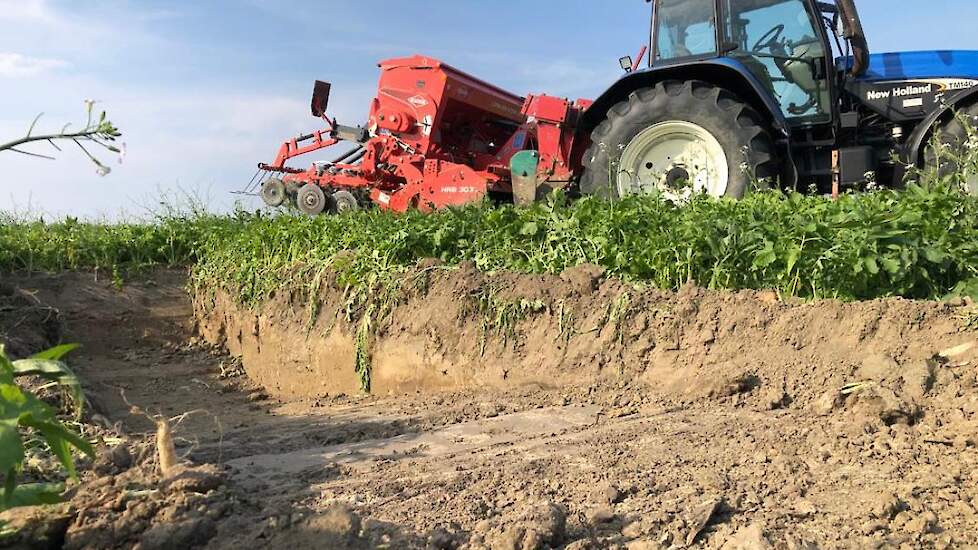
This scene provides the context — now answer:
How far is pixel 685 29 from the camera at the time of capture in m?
7.21

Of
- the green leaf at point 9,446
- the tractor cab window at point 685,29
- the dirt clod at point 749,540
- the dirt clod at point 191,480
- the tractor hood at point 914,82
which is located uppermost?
the tractor cab window at point 685,29

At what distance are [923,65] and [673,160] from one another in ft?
7.93

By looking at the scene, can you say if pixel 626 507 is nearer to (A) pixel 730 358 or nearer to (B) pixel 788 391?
(B) pixel 788 391

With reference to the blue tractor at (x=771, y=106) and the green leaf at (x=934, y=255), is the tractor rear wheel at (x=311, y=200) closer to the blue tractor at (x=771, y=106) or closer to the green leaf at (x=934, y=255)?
the blue tractor at (x=771, y=106)

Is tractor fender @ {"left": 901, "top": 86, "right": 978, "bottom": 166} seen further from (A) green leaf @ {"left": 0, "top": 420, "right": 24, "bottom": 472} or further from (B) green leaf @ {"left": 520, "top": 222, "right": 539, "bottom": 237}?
(A) green leaf @ {"left": 0, "top": 420, "right": 24, "bottom": 472}

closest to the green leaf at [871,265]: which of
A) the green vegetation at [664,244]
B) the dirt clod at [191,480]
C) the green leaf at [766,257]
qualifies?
the green vegetation at [664,244]

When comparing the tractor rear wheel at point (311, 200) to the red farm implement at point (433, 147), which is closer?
the red farm implement at point (433, 147)

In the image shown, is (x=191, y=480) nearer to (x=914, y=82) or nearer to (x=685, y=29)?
(x=685, y=29)

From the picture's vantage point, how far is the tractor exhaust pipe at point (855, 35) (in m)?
6.38

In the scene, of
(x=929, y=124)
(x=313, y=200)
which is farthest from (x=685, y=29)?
(x=313, y=200)

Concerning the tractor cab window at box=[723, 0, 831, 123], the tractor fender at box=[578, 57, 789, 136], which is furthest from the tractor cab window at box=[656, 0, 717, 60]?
the tractor fender at box=[578, 57, 789, 136]

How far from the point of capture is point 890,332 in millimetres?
3385

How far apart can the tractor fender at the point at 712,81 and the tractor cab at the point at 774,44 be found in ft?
0.49

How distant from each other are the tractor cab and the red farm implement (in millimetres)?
1397
